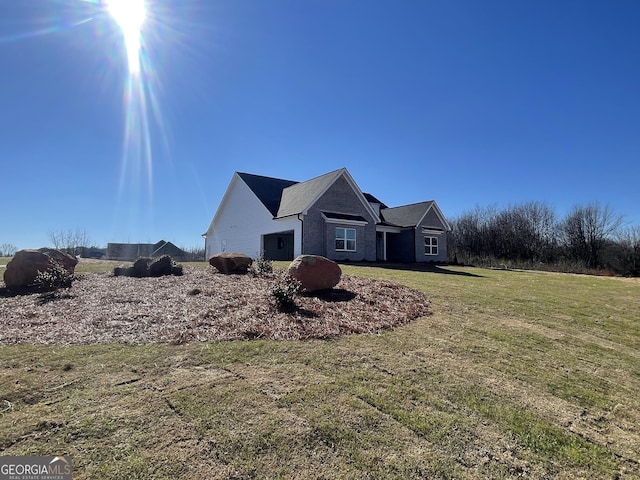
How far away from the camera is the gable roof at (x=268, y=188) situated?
23909 millimetres

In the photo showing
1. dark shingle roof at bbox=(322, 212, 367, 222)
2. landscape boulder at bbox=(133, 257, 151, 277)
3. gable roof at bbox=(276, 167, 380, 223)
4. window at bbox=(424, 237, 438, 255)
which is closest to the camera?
landscape boulder at bbox=(133, 257, 151, 277)

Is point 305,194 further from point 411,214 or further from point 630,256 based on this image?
point 630,256

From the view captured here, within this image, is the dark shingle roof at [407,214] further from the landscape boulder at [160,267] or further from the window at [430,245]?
the landscape boulder at [160,267]

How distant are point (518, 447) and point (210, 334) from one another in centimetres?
402

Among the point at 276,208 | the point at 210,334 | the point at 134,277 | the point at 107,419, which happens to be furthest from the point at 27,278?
the point at 276,208

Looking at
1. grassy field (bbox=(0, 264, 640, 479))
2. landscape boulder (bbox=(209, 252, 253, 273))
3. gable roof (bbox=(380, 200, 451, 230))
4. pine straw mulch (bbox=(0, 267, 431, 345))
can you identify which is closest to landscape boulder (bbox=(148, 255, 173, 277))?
landscape boulder (bbox=(209, 252, 253, 273))

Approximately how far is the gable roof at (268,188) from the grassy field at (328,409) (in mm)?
19166

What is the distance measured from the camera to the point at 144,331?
5160mm

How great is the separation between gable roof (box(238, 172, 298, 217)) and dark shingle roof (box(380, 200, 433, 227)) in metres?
9.33

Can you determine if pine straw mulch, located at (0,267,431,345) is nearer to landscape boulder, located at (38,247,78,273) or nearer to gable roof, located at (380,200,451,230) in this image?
landscape boulder, located at (38,247,78,273)

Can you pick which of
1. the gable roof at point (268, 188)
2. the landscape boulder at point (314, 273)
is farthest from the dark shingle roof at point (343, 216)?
the landscape boulder at point (314, 273)

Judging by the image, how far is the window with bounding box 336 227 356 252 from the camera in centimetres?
2189

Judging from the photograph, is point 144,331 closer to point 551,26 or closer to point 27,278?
point 27,278

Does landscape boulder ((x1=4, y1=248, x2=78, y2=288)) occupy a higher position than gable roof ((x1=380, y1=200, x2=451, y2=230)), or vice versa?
gable roof ((x1=380, y1=200, x2=451, y2=230))
